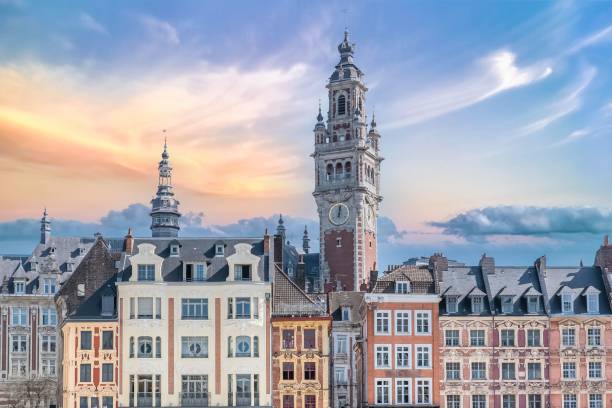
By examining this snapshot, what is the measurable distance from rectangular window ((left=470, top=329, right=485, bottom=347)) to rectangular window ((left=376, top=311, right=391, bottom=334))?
7627 mm

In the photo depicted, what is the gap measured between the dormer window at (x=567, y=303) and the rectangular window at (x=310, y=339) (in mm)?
21680

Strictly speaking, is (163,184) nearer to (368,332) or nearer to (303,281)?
(303,281)

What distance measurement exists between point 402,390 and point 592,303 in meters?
18.2

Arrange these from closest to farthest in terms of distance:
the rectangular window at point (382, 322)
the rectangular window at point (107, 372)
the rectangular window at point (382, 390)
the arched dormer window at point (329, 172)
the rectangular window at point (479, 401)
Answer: the rectangular window at point (107, 372) → the rectangular window at point (382, 390) → the rectangular window at point (382, 322) → the rectangular window at point (479, 401) → the arched dormer window at point (329, 172)

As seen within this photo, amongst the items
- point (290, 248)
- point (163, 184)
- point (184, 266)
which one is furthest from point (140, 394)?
point (163, 184)

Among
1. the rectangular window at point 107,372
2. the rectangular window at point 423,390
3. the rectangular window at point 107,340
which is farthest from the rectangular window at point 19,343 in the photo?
the rectangular window at point 423,390

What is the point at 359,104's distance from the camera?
13550 cm

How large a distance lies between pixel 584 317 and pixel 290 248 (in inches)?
2506

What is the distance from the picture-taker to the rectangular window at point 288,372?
80.2 metres

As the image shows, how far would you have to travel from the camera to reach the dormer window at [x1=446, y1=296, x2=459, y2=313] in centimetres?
8569

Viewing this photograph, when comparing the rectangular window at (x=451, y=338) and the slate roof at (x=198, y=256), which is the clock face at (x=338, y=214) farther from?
the slate roof at (x=198, y=256)

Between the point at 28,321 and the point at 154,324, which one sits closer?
the point at 154,324

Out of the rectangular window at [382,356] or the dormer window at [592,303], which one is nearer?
the rectangular window at [382,356]

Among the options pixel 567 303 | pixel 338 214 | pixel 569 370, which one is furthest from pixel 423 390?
pixel 338 214
